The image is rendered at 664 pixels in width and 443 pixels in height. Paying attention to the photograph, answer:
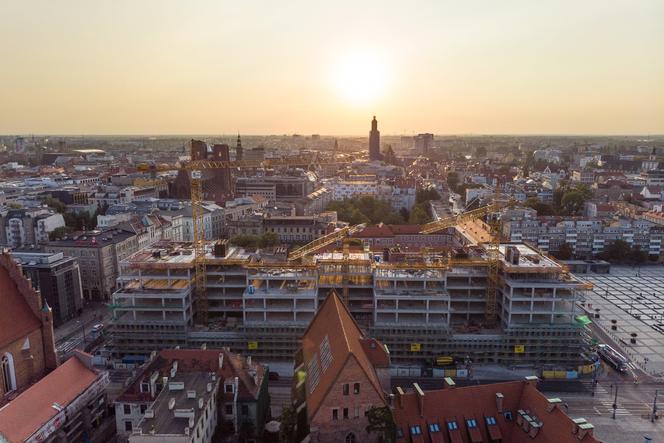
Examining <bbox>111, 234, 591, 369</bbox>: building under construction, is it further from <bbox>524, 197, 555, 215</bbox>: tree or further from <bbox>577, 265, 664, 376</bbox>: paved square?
<bbox>524, 197, 555, 215</bbox>: tree

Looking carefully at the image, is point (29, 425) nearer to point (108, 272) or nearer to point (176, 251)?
point (176, 251)

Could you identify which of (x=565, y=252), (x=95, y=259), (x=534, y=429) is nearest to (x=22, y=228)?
(x=95, y=259)

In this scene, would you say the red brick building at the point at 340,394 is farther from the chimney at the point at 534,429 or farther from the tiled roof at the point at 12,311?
the tiled roof at the point at 12,311

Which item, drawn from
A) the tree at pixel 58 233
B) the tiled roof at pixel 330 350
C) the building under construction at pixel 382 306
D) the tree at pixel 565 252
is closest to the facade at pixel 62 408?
the building under construction at pixel 382 306

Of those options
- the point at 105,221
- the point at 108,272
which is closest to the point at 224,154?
the point at 105,221

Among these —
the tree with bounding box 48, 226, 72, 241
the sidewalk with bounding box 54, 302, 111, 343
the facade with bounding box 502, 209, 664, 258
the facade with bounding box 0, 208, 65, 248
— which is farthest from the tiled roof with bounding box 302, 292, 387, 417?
the facade with bounding box 0, 208, 65, 248

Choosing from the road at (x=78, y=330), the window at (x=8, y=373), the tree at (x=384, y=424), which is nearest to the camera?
the tree at (x=384, y=424)
